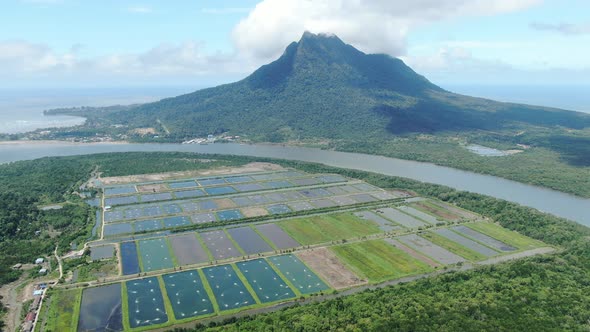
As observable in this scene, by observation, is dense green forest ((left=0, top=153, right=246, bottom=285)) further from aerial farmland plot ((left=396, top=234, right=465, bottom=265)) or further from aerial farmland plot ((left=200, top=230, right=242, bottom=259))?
aerial farmland plot ((left=396, top=234, right=465, bottom=265))

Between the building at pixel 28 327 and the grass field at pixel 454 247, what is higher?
the grass field at pixel 454 247

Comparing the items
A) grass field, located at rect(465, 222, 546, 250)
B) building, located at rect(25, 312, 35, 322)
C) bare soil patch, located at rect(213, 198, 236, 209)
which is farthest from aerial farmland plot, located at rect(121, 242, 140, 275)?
grass field, located at rect(465, 222, 546, 250)

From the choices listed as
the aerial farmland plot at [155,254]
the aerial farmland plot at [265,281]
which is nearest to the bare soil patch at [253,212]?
the aerial farmland plot at [155,254]

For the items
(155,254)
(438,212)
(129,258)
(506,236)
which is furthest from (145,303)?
(506,236)

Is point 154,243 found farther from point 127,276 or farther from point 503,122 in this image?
point 503,122

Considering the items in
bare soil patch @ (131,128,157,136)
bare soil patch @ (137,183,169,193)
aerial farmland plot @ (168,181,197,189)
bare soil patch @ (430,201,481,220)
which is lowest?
bare soil patch @ (430,201,481,220)

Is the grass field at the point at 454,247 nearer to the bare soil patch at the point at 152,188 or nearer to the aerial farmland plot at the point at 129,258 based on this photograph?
the aerial farmland plot at the point at 129,258
